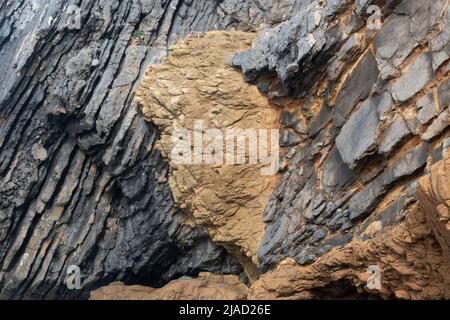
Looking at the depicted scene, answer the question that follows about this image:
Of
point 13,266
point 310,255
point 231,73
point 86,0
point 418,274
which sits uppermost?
point 86,0

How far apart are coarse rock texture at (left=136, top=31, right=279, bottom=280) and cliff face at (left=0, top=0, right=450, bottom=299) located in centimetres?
4

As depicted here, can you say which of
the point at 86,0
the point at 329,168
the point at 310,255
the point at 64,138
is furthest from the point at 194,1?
the point at 310,255

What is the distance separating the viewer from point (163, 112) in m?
11.8

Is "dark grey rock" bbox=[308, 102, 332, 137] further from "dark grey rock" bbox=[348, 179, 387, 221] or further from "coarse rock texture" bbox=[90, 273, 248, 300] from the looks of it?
"coarse rock texture" bbox=[90, 273, 248, 300]

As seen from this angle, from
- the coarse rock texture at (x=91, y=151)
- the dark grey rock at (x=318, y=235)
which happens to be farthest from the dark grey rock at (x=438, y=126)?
the coarse rock texture at (x=91, y=151)

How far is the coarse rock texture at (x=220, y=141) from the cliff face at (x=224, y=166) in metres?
0.04

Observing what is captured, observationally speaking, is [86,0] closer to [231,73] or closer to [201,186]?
[231,73]

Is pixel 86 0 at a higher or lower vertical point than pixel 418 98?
higher

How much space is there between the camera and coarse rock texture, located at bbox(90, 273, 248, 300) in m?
11.4

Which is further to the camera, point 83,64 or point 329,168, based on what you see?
point 83,64

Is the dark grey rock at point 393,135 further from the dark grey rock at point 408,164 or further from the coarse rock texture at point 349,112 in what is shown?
the dark grey rock at point 408,164

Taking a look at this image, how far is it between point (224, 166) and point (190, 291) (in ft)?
11.1

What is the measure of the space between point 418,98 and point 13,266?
1200 cm

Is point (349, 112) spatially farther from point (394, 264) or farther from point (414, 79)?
point (394, 264)
